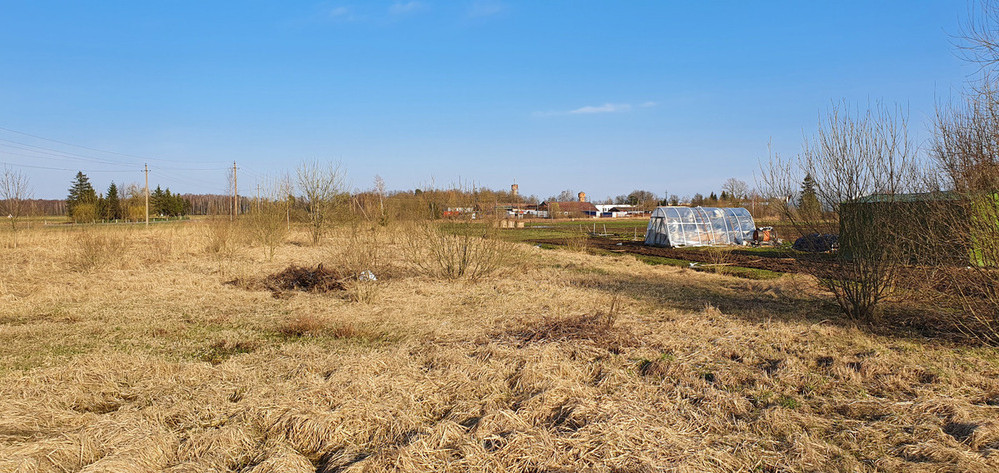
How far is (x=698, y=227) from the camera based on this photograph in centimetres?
2644

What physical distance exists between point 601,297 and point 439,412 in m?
5.80

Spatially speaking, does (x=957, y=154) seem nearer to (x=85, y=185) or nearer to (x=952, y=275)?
(x=952, y=275)

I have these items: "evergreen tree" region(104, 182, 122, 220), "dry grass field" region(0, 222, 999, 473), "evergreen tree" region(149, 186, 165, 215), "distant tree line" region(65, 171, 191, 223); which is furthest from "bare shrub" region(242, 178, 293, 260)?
"evergreen tree" region(149, 186, 165, 215)

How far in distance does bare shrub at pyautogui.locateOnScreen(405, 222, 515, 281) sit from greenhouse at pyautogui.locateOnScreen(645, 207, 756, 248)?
15245mm

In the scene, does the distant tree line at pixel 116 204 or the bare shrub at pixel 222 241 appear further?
the distant tree line at pixel 116 204

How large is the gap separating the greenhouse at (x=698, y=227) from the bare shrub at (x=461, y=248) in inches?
600

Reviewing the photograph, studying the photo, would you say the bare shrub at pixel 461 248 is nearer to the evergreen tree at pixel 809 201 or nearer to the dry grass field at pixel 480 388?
the dry grass field at pixel 480 388

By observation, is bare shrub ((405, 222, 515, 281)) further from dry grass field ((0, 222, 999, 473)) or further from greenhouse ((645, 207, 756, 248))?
greenhouse ((645, 207, 756, 248))

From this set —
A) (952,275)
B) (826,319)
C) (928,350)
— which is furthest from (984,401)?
(826,319)

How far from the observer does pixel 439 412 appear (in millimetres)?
4453

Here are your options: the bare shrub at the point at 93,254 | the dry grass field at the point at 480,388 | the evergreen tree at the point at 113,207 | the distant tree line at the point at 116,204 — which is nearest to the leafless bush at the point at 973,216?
the dry grass field at the point at 480,388

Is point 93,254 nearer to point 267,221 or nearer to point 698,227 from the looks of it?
point 267,221

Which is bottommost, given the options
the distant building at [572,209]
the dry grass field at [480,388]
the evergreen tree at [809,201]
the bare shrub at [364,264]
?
the dry grass field at [480,388]

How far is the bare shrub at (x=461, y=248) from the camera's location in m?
12.1
